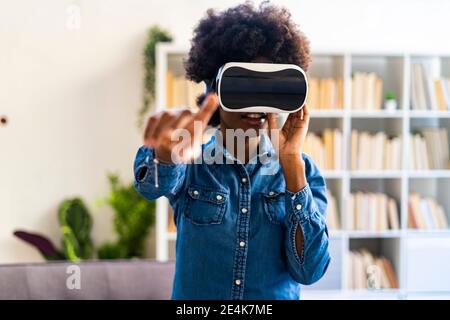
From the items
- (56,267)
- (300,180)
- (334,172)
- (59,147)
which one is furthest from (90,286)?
(334,172)

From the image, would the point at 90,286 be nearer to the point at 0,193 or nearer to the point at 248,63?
the point at 0,193

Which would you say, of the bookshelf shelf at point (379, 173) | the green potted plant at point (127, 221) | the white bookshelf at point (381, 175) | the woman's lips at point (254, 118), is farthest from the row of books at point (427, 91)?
the green potted plant at point (127, 221)

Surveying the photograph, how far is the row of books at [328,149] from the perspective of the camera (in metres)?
1.82

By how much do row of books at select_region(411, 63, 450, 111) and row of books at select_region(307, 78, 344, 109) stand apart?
0.41 m

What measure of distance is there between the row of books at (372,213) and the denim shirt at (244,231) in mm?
825

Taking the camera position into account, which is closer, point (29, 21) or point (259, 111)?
point (259, 111)

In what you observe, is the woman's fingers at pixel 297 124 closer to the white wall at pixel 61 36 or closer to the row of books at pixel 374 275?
the white wall at pixel 61 36

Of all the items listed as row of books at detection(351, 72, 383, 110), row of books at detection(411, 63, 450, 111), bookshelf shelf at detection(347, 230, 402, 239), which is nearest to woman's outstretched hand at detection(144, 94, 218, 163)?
row of books at detection(411, 63, 450, 111)

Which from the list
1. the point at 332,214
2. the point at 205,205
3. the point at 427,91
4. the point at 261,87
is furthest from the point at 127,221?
the point at 261,87

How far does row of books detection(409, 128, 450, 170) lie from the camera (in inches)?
35.8

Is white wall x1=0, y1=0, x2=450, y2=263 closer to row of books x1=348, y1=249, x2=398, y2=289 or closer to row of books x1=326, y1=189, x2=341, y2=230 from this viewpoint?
row of books x1=348, y1=249, x2=398, y2=289

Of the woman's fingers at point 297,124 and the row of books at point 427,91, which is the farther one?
the row of books at point 427,91
